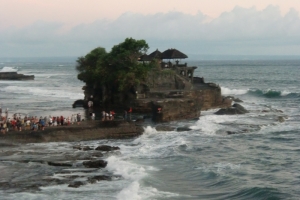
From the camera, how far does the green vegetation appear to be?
47.1 metres

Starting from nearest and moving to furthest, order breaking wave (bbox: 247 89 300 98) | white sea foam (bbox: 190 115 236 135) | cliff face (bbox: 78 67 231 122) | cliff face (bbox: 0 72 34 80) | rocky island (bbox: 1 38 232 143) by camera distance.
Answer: white sea foam (bbox: 190 115 236 135) < cliff face (bbox: 78 67 231 122) < rocky island (bbox: 1 38 232 143) < breaking wave (bbox: 247 89 300 98) < cliff face (bbox: 0 72 34 80)

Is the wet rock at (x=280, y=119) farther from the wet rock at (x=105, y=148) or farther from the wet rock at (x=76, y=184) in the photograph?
the wet rock at (x=76, y=184)

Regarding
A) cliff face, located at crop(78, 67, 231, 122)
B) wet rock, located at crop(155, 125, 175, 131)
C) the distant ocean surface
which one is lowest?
the distant ocean surface

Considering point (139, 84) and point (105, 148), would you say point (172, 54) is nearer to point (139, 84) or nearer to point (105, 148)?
point (139, 84)

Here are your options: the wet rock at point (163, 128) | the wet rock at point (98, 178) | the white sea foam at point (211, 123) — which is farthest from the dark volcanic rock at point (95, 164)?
the white sea foam at point (211, 123)

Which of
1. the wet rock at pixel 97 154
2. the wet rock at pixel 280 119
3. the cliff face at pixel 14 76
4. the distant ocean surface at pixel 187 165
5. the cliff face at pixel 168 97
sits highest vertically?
the cliff face at pixel 14 76

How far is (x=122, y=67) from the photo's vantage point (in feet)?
160

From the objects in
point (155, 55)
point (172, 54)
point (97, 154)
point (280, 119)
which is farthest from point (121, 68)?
point (97, 154)

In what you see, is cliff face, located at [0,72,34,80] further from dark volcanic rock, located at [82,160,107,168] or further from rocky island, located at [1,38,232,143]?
dark volcanic rock, located at [82,160,107,168]

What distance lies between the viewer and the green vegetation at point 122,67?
1855 inches

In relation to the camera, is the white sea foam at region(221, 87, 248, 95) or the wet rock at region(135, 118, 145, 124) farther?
the white sea foam at region(221, 87, 248, 95)

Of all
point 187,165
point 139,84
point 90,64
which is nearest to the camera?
point 187,165

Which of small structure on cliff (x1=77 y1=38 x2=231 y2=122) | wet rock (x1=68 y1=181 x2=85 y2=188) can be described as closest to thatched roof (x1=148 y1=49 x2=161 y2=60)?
→ small structure on cliff (x1=77 y1=38 x2=231 y2=122)

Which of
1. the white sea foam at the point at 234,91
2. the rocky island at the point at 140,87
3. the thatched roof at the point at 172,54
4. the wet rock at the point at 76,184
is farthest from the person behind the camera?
the white sea foam at the point at 234,91
